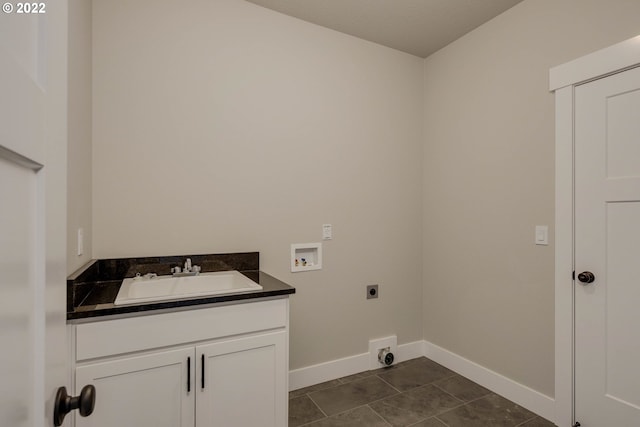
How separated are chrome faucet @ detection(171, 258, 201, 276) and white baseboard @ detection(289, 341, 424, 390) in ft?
3.54

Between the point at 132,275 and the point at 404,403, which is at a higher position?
the point at 132,275

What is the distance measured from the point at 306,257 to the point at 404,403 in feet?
4.08

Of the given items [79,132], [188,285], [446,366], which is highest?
[79,132]

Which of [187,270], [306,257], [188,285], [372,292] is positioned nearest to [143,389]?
[188,285]

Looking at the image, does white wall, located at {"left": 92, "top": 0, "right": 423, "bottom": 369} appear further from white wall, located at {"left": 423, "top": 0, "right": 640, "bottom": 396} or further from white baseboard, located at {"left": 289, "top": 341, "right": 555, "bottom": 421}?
white wall, located at {"left": 423, "top": 0, "right": 640, "bottom": 396}

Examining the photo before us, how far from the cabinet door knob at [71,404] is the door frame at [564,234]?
7.87 ft

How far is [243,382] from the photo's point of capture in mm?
1605

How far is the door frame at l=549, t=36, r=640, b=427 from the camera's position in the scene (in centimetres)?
196

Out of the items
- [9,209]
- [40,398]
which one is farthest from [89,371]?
[9,209]

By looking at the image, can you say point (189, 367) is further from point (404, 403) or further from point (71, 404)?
point (404, 403)

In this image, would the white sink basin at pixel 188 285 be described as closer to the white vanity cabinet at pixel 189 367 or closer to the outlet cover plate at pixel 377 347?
the white vanity cabinet at pixel 189 367

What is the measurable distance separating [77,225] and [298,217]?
138 cm

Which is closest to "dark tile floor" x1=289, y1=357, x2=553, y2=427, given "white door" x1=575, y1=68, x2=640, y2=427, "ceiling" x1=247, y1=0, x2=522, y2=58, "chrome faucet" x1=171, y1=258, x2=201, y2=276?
"white door" x1=575, y1=68, x2=640, y2=427

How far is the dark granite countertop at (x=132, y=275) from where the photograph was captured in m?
1.35
